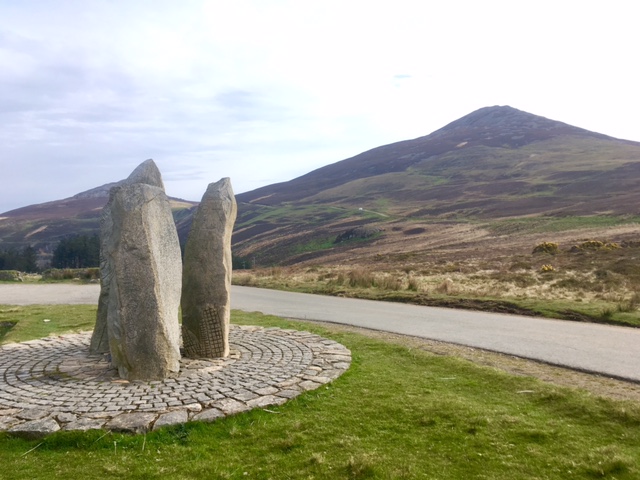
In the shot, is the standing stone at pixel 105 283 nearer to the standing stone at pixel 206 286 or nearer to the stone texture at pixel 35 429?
the standing stone at pixel 206 286

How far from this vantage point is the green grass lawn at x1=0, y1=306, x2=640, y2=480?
17.0 feet

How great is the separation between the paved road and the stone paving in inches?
151

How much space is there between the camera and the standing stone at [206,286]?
9711 mm

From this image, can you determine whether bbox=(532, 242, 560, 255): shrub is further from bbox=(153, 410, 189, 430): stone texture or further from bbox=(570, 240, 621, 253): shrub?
bbox=(153, 410, 189, 430): stone texture

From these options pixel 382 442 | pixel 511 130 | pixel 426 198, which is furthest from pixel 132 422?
pixel 511 130

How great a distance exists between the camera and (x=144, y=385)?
7879 millimetres

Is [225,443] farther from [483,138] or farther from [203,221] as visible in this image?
[483,138]

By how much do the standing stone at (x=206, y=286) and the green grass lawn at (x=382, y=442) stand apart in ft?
9.81

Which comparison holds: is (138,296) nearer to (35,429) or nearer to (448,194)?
(35,429)

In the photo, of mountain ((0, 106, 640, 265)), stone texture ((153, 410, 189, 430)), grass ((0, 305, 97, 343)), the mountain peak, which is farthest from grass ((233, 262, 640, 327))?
the mountain peak

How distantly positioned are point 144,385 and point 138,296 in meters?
1.42

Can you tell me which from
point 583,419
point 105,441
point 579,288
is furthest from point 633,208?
point 105,441

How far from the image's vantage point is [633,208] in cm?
5594

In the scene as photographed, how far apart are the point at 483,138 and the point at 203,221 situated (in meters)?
160
